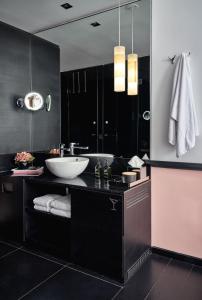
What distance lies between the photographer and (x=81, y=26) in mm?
2834

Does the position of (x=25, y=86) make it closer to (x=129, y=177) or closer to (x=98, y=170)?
(x=98, y=170)

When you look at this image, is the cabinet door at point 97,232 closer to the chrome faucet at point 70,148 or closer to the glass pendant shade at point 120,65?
the chrome faucet at point 70,148

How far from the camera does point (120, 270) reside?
2.00 m

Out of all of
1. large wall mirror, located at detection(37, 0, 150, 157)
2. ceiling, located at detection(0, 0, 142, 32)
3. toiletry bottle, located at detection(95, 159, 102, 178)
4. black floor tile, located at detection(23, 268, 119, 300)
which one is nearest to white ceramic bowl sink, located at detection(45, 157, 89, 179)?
toiletry bottle, located at detection(95, 159, 102, 178)

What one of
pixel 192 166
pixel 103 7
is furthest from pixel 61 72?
pixel 192 166

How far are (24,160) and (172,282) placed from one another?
1.94 meters

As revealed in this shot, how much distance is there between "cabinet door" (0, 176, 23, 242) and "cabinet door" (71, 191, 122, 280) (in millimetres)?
711

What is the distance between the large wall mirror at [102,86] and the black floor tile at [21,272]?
1202 mm

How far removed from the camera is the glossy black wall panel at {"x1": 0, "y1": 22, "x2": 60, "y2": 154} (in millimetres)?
3002

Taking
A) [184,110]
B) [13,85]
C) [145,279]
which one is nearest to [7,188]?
[13,85]

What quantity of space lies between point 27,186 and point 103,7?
200cm

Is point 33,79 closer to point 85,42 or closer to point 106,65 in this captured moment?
point 85,42

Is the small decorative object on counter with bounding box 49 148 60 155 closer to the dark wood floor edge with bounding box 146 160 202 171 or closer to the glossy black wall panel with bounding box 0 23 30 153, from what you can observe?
the glossy black wall panel with bounding box 0 23 30 153

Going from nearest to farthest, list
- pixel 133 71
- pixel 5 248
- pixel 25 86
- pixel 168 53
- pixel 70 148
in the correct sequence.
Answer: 1. pixel 168 53
2. pixel 133 71
3. pixel 5 248
4. pixel 70 148
5. pixel 25 86
